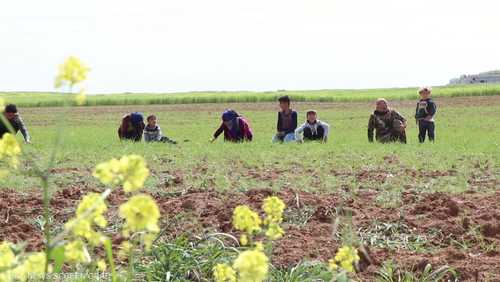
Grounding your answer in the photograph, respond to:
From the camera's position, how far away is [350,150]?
41.2 feet

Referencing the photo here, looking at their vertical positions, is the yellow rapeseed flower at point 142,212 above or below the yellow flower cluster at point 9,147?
below

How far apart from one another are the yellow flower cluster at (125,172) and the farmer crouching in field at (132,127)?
1541cm

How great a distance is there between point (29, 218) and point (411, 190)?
3.31m

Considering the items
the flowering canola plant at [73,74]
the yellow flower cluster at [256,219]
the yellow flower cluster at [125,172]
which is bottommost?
the yellow flower cluster at [256,219]

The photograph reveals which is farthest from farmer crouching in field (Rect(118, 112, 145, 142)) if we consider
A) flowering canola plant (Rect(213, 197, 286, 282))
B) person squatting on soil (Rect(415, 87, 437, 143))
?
flowering canola plant (Rect(213, 197, 286, 282))

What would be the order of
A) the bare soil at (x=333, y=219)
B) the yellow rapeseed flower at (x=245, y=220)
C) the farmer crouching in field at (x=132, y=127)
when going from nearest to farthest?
the yellow rapeseed flower at (x=245, y=220) < the bare soil at (x=333, y=219) < the farmer crouching in field at (x=132, y=127)

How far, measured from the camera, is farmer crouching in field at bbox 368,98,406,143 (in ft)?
49.7

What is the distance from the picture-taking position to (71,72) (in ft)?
6.52

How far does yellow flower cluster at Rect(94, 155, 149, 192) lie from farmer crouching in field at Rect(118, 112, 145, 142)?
15.4 m

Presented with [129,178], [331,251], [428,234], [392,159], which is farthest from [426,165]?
[129,178]

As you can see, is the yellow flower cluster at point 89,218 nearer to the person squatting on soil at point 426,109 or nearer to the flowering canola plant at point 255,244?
the flowering canola plant at point 255,244

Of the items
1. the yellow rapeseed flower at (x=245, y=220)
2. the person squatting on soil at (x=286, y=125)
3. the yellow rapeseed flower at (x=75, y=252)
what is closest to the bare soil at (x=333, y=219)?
the yellow rapeseed flower at (x=245, y=220)

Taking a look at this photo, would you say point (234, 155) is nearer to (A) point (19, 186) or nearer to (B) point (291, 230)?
(A) point (19, 186)

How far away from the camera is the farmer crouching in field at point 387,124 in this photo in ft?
49.7
